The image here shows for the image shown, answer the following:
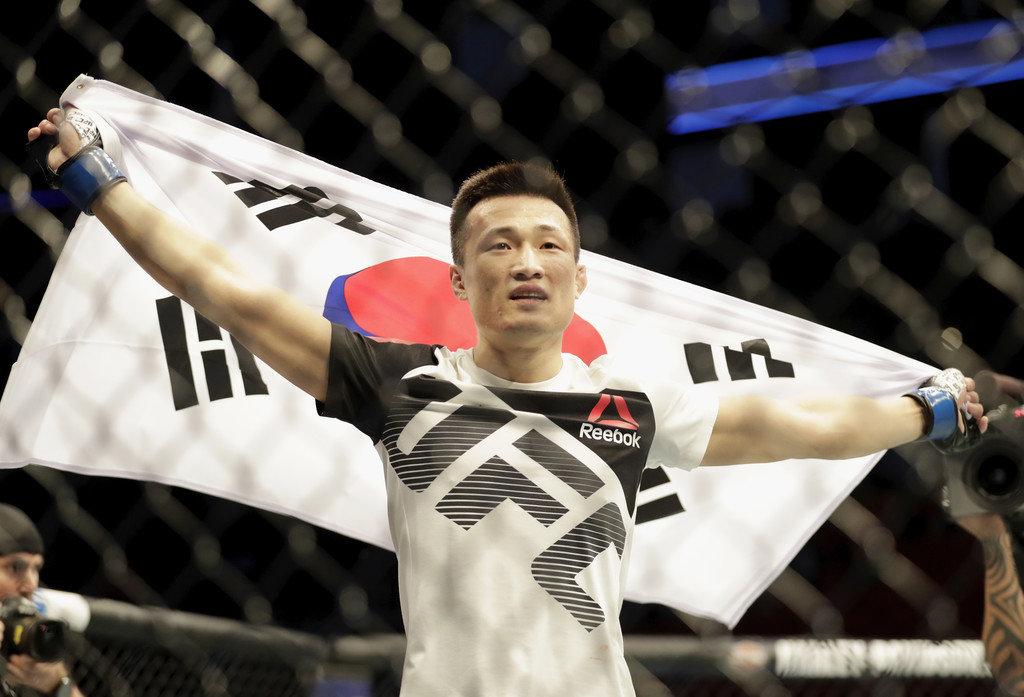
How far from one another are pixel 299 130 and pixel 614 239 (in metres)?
1.29

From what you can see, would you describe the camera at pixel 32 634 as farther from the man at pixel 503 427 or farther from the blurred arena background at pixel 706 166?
the blurred arena background at pixel 706 166

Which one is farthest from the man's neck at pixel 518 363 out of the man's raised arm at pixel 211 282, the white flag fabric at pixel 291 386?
the white flag fabric at pixel 291 386

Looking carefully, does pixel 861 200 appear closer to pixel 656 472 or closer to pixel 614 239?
pixel 614 239

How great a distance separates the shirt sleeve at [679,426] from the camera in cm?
149

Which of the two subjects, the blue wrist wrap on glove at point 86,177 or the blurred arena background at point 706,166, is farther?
the blurred arena background at point 706,166

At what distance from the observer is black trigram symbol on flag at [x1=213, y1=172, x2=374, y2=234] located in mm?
2012

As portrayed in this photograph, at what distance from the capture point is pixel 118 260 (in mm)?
1992

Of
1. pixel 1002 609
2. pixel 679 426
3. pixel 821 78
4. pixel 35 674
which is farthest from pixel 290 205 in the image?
pixel 821 78

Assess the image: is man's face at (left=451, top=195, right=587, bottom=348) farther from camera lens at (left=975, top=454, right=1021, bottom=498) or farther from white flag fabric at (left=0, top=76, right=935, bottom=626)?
camera lens at (left=975, top=454, right=1021, bottom=498)

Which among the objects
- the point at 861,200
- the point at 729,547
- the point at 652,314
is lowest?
the point at 729,547

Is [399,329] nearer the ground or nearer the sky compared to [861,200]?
nearer the ground

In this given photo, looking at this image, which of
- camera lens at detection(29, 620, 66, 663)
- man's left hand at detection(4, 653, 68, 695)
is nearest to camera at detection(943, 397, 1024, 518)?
camera lens at detection(29, 620, 66, 663)

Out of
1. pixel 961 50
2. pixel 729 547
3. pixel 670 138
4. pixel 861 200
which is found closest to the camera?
pixel 729 547

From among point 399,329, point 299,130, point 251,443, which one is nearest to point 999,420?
point 399,329
